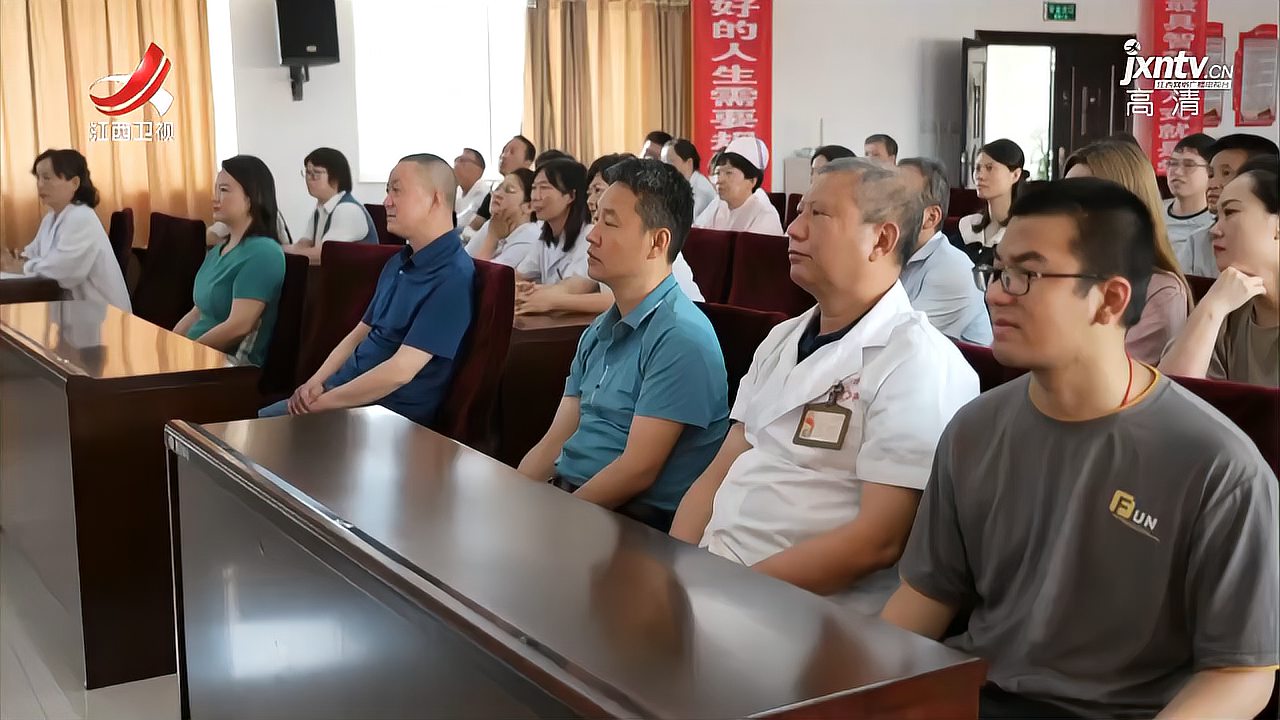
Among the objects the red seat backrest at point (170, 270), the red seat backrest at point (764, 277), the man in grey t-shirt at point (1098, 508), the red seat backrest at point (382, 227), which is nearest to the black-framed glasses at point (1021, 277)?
the man in grey t-shirt at point (1098, 508)

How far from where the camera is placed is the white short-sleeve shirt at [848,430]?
1646 mm

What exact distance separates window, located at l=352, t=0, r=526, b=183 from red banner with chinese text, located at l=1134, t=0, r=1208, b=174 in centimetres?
561

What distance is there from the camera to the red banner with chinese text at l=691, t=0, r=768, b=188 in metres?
8.61

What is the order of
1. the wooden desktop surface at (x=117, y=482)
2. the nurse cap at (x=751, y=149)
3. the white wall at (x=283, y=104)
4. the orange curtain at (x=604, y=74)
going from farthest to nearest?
the orange curtain at (x=604, y=74) → the white wall at (x=283, y=104) → the nurse cap at (x=751, y=149) → the wooden desktop surface at (x=117, y=482)

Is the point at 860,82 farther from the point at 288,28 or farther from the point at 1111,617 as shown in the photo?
the point at 1111,617

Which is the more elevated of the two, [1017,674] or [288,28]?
[288,28]

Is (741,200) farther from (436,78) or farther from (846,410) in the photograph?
(846,410)

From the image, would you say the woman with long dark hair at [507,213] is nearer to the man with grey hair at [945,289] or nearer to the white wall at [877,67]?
the man with grey hair at [945,289]

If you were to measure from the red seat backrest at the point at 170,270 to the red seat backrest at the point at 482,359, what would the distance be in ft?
7.13

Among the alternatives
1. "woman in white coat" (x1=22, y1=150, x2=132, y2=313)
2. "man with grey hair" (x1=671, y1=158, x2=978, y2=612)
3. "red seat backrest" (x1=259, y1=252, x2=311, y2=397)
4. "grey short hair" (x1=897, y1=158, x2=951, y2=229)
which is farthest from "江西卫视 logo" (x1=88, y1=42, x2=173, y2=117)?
"man with grey hair" (x1=671, y1=158, x2=978, y2=612)

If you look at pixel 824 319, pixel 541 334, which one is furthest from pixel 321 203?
pixel 824 319

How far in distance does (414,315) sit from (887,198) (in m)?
1.53

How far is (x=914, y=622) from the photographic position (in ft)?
Result: 4.95

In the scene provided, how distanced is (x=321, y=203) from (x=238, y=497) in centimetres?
459
